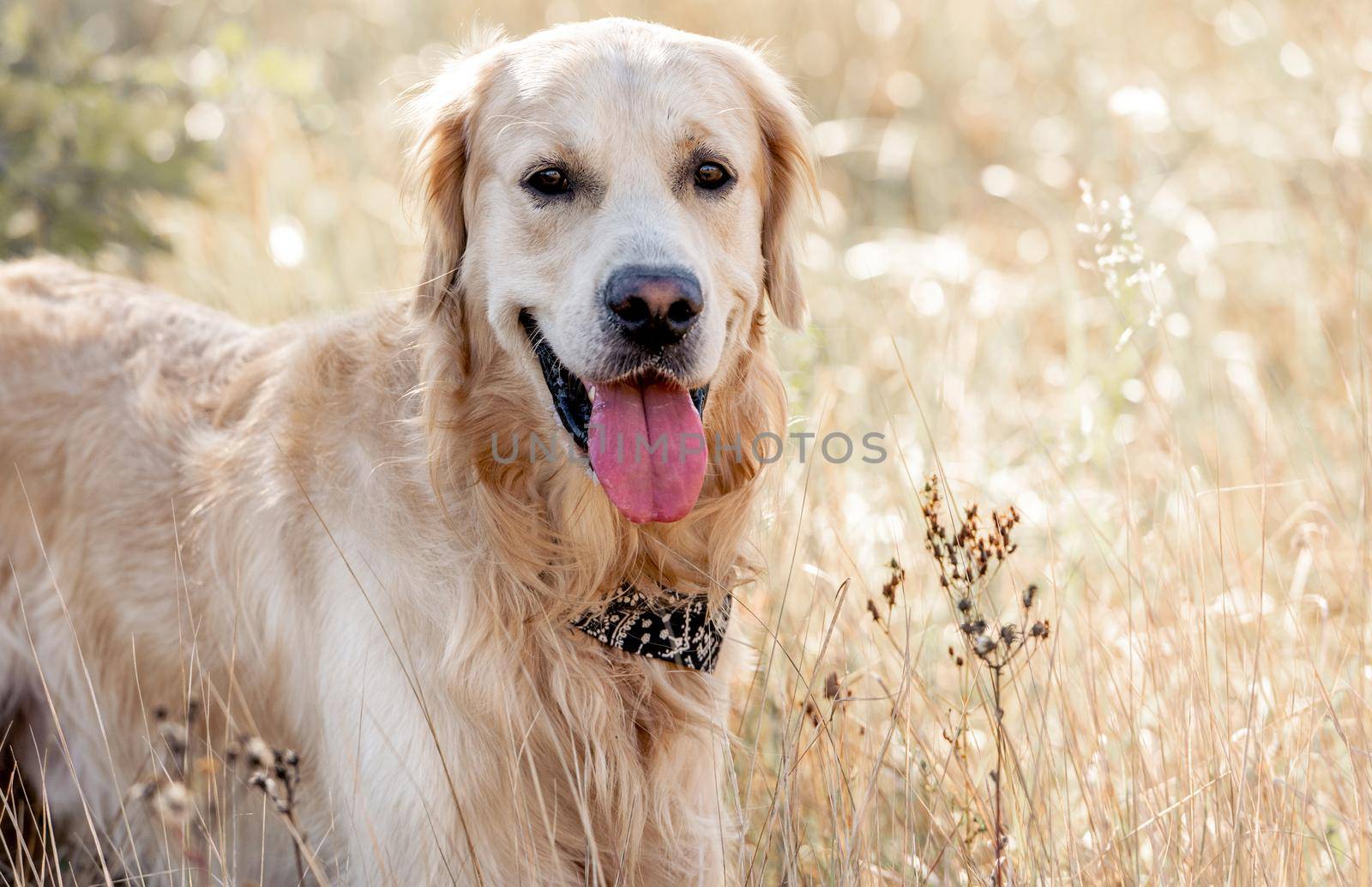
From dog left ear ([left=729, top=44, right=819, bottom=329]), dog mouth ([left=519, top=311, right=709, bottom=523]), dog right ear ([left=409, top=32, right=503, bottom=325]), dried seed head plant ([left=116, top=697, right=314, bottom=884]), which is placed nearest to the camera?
dried seed head plant ([left=116, top=697, right=314, bottom=884])

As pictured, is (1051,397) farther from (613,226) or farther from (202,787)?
(202,787)

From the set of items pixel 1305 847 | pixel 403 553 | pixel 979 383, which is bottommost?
pixel 1305 847

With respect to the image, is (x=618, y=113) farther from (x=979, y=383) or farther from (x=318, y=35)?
(x=318, y=35)

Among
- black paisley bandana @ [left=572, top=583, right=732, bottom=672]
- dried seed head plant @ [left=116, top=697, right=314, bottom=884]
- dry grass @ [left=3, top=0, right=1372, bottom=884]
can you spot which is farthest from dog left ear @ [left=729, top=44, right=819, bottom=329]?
dried seed head plant @ [left=116, top=697, right=314, bottom=884]

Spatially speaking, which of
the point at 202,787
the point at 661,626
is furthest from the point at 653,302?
the point at 202,787

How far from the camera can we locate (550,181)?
8.69ft

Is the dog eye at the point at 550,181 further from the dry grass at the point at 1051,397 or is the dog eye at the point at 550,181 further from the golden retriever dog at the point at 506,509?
the dry grass at the point at 1051,397

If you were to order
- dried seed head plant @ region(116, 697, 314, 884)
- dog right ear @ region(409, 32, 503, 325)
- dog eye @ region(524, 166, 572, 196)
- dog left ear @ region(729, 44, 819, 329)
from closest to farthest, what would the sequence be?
dried seed head plant @ region(116, 697, 314, 884)
dog eye @ region(524, 166, 572, 196)
dog right ear @ region(409, 32, 503, 325)
dog left ear @ region(729, 44, 819, 329)

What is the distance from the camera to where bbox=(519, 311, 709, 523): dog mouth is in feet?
8.23

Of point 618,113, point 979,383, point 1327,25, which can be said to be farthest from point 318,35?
point 618,113

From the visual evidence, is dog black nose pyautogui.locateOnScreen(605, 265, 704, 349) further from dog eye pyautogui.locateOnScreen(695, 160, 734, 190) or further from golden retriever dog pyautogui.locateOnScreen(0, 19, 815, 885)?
dog eye pyautogui.locateOnScreen(695, 160, 734, 190)

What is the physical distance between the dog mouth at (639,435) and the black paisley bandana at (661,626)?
25cm

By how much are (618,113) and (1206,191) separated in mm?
4521

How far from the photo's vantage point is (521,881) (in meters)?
2.53
